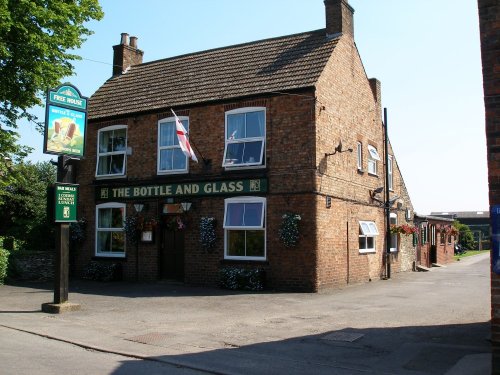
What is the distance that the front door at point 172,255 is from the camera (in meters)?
18.2

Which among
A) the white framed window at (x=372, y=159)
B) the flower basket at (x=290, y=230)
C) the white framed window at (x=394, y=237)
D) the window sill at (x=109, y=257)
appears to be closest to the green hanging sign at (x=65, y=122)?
the flower basket at (x=290, y=230)

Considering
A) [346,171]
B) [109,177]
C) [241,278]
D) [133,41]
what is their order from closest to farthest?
[241,278] < [346,171] < [109,177] < [133,41]

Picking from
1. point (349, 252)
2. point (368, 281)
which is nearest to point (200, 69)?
point (349, 252)

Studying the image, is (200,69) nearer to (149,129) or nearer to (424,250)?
(149,129)

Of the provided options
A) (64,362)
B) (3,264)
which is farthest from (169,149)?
(64,362)

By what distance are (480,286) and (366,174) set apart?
5.84m

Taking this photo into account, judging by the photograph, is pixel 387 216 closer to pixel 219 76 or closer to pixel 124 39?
pixel 219 76

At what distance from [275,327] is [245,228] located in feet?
21.2

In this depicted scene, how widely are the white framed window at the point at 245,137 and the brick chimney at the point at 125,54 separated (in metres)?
8.78

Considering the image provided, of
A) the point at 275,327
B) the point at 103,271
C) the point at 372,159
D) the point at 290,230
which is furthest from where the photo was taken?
the point at 372,159

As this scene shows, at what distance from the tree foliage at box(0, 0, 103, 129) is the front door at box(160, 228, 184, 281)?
6806 millimetres

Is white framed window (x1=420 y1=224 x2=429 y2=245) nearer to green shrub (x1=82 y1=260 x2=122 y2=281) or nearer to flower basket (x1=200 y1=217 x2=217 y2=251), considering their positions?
flower basket (x1=200 y1=217 x2=217 y2=251)

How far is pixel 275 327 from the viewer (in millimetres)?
10375

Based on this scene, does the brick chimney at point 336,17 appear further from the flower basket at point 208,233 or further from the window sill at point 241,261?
the window sill at point 241,261
